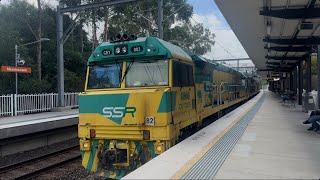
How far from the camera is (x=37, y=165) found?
10461 mm

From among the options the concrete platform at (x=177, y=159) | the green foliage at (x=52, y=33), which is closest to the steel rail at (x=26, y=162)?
the concrete platform at (x=177, y=159)

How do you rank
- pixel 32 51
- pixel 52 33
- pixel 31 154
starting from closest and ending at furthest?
1. pixel 31 154
2. pixel 32 51
3. pixel 52 33

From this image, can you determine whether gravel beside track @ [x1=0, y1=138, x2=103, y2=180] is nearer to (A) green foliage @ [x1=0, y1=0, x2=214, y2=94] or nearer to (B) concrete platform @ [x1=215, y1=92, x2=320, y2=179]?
(B) concrete platform @ [x1=215, y1=92, x2=320, y2=179]

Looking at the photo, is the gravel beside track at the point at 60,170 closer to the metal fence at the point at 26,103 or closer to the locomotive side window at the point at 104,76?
the locomotive side window at the point at 104,76

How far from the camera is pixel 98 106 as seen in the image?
7480mm

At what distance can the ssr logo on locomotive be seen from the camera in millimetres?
7168

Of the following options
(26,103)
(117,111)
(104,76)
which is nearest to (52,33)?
(26,103)

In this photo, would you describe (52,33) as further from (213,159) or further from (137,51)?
(213,159)

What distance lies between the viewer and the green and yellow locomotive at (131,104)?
7.15 meters

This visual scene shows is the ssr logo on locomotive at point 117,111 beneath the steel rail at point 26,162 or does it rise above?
above

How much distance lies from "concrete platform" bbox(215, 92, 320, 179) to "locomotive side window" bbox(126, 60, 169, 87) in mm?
2264

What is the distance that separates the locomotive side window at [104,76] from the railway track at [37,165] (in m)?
3.09

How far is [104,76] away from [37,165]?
427 centimetres

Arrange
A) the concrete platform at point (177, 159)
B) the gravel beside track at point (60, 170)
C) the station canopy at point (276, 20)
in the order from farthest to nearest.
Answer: the station canopy at point (276, 20) → the gravel beside track at point (60, 170) → the concrete platform at point (177, 159)
